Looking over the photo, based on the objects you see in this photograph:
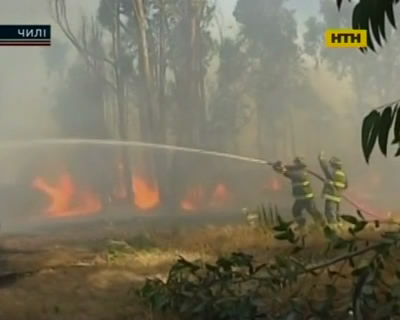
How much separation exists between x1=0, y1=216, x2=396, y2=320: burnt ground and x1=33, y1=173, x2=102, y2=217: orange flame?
1.4 inches

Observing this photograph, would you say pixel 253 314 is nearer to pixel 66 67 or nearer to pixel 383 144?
pixel 383 144

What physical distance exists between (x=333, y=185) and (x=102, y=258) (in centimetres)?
64

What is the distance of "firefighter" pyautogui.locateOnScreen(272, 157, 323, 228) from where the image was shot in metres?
1.90

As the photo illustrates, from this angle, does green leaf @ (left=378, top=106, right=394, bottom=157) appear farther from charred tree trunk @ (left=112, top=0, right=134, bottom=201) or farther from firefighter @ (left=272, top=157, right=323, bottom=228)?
charred tree trunk @ (left=112, top=0, right=134, bottom=201)

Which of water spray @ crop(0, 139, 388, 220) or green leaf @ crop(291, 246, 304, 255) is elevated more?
water spray @ crop(0, 139, 388, 220)

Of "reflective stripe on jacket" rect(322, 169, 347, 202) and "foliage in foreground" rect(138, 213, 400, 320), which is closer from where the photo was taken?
"foliage in foreground" rect(138, 213, 400, 320)

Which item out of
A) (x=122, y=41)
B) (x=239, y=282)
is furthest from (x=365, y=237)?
(x=122, y=41)

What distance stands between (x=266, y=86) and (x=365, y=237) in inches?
18.6

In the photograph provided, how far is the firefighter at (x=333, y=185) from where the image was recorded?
6.27ft

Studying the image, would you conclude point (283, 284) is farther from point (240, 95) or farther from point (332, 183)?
point (240, 95)

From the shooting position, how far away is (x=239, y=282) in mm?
1771

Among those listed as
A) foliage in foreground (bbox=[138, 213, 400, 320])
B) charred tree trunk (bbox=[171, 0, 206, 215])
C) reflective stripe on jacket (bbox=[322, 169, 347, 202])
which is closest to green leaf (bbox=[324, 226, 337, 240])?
foliage in foreground (bbox=[138, 213, 400, 320])

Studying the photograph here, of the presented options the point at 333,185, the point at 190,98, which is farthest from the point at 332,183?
the point at 190,98

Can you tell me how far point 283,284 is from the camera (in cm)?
177
